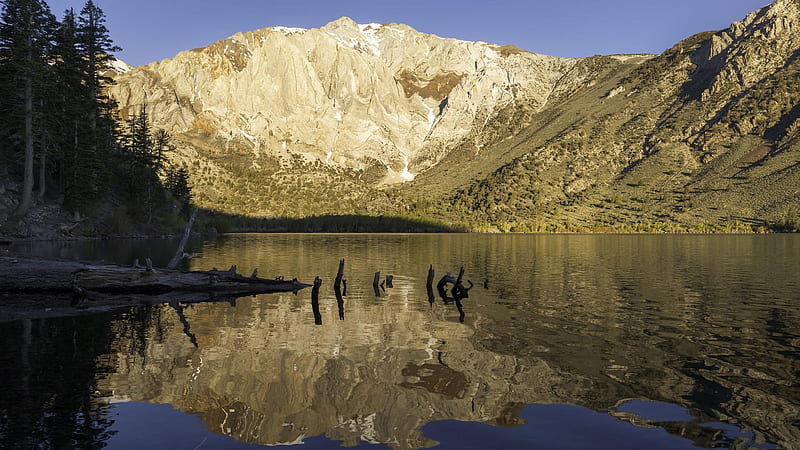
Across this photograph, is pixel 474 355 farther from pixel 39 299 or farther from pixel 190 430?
pixel 39 299

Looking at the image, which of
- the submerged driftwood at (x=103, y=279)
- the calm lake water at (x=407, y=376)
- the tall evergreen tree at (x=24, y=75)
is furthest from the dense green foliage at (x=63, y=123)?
the calm lake water at (x=407, y=376)

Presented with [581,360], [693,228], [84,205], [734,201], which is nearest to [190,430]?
[581,360]

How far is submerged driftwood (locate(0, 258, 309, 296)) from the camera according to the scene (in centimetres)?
2544

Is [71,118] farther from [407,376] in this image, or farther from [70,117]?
[407,376]

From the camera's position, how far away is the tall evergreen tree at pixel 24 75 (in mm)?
63781

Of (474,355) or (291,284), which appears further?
(291,284)

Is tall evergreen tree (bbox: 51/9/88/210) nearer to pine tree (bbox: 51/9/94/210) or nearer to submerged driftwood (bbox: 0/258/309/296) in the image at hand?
pine tree (bbox: 51/9/94/210)

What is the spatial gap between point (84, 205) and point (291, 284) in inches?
2309

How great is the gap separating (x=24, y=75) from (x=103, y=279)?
51098mm

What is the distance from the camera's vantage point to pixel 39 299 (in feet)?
85.3

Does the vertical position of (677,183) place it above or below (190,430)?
above

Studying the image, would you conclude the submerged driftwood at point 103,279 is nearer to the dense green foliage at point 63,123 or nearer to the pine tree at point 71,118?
the dense green foliage at point 63,123

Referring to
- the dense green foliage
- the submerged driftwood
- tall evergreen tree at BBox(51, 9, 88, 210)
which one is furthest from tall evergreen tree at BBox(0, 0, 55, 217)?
the submerged driftwood

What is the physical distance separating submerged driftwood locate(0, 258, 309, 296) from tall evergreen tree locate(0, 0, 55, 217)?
45.2 m
